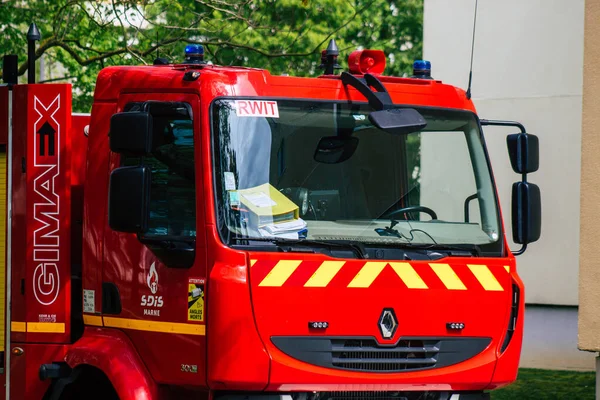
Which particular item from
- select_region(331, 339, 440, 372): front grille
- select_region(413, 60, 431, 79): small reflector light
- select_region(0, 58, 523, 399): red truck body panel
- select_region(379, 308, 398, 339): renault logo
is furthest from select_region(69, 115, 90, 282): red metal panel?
select_region(413, 60, 431, 79): small reflector light

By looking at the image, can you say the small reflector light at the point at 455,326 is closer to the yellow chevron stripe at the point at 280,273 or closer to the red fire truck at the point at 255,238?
the red fire truck at the point at 255,238

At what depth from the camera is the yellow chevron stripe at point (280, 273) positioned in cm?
564

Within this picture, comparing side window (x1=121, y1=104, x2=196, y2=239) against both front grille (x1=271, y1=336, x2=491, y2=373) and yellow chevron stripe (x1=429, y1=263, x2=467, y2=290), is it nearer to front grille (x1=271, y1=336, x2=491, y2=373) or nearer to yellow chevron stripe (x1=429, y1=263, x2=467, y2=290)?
front grille (x1=271, y1=336, x2=491, y2=373)

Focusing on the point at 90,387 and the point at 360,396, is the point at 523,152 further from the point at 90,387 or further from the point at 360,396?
the point at 90,387

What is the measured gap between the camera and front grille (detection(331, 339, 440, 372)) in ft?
19.0

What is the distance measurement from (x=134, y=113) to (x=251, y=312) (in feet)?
3.85

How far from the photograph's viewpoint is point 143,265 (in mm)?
6020

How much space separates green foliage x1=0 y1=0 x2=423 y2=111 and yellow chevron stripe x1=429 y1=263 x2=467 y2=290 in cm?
474

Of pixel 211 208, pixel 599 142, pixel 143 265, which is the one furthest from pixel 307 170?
pixel 599 142

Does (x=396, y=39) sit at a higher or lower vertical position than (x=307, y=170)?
higher

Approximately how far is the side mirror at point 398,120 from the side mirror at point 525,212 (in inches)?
27.7

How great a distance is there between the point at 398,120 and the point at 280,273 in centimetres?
116

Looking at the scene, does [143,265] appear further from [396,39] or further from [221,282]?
[396,39]

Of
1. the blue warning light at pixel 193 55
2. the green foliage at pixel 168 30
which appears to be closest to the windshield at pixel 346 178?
the blue warning light at pixel 193 55
